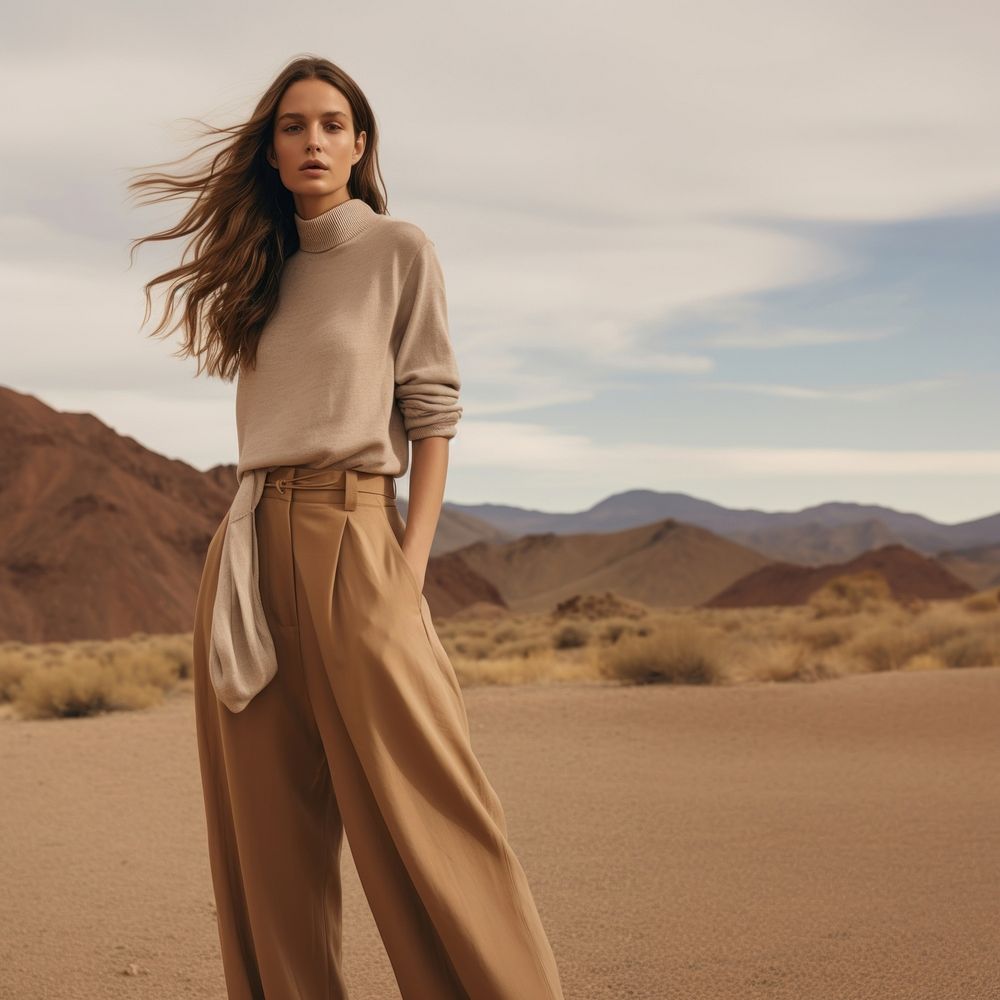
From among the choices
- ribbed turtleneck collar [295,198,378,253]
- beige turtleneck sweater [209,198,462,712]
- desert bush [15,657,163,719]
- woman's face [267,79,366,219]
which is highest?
woman's face [267,79,366,219]

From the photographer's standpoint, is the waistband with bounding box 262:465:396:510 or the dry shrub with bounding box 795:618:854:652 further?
the dry shrub with bounding box 795:618:854:652

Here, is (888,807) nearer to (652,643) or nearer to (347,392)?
(347,392)

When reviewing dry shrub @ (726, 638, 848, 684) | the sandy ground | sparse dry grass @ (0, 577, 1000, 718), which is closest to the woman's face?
the sandy ground

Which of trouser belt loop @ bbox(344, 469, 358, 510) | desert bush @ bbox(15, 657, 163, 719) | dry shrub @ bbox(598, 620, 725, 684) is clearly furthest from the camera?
dry shrub @ bbox(598, 620, 725, 684)

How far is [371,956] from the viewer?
427 cm

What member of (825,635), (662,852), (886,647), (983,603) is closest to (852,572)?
(983,603)

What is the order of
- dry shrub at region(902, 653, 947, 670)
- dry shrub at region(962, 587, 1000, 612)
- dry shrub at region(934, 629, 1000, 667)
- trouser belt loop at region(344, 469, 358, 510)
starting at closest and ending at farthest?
trouser belt loop at region(344, 469, 358, 510)
dry shrub at region(934, 629, 1000, 667)
dry shrub at region(902, 653, 947, 670)
dry shrub at region(962, 587, 1000, 612)

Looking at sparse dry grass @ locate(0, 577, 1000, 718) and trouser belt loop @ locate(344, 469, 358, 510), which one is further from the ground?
trouser belt loop @ locate(344, 469, 358, 510)

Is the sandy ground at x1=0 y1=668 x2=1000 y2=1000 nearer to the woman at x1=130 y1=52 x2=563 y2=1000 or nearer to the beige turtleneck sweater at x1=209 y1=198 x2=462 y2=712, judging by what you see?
the woman at x1=130 y1=52 x2=563 y2=1000

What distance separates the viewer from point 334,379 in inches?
104

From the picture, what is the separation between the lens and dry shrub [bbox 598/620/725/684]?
12.5m

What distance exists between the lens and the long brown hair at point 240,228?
109 inches

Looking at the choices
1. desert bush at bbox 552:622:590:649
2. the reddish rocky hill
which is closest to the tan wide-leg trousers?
desert bush at bbox 552:622:590:649

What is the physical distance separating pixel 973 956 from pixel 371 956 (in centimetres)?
203
